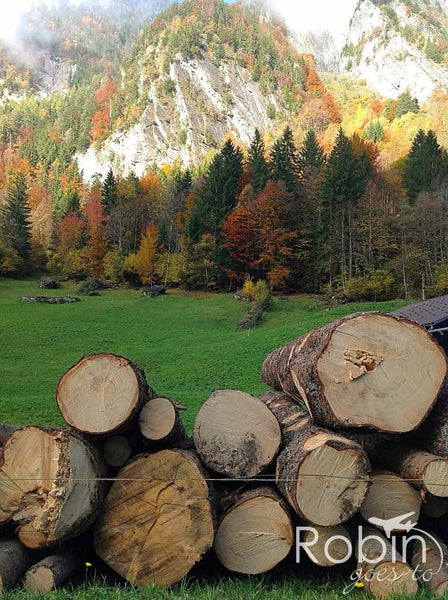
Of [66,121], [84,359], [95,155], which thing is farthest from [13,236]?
[66,121]

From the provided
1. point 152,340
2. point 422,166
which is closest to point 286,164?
point 422,166

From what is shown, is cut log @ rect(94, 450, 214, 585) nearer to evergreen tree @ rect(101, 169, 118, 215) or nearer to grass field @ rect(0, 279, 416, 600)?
grass field @ rect(0, 279, 416, 600)

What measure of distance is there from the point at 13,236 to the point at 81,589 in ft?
185

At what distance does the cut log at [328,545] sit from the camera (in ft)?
12.0

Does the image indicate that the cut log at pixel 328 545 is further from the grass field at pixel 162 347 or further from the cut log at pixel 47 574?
the cut log at pixel 47 574

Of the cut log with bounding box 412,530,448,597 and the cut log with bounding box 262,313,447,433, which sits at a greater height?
the cut log with bounding box 262,313,447,433

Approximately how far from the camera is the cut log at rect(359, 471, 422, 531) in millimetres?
3748

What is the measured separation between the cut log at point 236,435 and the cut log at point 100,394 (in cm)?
63

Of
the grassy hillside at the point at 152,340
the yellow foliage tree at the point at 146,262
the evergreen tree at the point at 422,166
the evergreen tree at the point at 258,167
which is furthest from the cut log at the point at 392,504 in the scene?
the evergreen tree at the point at 258,167

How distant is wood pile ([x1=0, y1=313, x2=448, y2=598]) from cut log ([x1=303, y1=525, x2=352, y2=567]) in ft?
0.04

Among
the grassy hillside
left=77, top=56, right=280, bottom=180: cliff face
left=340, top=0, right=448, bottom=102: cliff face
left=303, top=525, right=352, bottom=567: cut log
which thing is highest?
left=340, top=0, right=448, bottom=102: cliff face

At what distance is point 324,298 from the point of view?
34406mm

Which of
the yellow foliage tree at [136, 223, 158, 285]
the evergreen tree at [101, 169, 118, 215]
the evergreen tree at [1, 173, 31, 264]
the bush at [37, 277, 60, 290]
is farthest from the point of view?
the evergreen tree at [101, 169, 118, 215]

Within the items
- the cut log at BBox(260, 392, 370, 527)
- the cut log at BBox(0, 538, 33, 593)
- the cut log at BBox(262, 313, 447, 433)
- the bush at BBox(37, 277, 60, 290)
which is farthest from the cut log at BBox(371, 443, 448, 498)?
the bush at BBox(37, 277, 60, 290)
